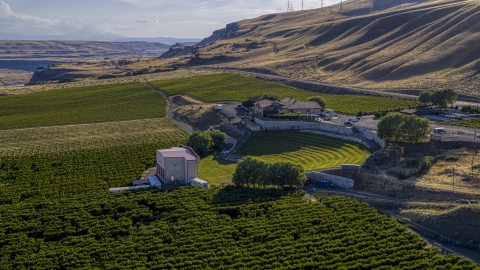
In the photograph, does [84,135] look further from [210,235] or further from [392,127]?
[210,235]

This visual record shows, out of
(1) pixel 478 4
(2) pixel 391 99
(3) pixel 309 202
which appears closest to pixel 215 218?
(3) pixel 309 202

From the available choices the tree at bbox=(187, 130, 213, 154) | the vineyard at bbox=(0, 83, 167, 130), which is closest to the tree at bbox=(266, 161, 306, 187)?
the tree at bbox=(187, 130, 213, 154)

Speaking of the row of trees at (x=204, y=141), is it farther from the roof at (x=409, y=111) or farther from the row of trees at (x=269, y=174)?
the roof at (x=409, y=111)

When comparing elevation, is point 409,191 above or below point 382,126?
below

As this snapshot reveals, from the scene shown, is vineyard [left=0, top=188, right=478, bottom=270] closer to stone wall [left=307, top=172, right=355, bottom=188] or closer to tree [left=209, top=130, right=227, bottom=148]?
stone wall [left=307, top=172, right=355, bottom=188]

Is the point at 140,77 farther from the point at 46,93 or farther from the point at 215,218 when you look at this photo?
the point at 215,218

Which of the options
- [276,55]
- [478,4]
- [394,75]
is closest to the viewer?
[394,75]

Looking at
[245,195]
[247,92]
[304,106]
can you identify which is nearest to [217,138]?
[304,106]
